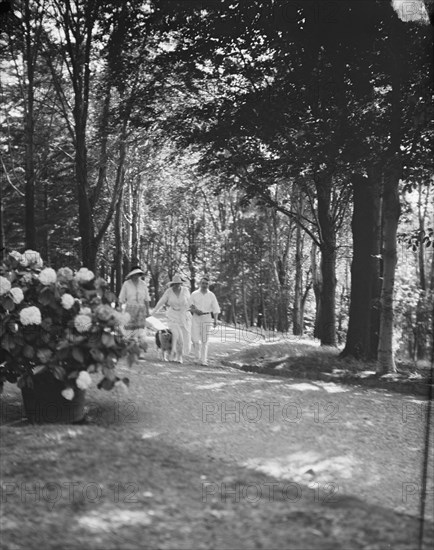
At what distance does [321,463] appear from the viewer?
552 centimetres

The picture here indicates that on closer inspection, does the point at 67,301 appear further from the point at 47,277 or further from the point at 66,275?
the point at 66,275

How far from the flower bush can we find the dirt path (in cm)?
97

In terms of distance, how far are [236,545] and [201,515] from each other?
0.46 m

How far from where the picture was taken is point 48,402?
643cm

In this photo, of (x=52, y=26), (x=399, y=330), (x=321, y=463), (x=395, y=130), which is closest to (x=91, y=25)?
(x=52, y=26)

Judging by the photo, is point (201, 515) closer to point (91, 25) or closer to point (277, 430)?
point (277, 430)

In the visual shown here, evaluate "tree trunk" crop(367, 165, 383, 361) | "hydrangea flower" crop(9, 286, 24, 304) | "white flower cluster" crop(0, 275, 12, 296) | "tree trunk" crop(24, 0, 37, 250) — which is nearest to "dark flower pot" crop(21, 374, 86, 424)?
"hydrangea flower" crop(9, 286, 24, 304)

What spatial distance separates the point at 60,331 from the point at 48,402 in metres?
0.86

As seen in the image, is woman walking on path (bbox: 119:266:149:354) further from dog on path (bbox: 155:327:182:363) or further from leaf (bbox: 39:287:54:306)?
leaf (bbox: 39:287:54:306)

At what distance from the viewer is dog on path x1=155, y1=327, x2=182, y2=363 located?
12.0 m

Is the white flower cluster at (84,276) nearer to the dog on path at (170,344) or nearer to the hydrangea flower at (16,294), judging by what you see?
the hydrangea flower at (16,294)

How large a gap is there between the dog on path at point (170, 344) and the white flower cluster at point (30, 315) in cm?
607

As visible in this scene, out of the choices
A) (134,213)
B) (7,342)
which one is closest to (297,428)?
(7,342)

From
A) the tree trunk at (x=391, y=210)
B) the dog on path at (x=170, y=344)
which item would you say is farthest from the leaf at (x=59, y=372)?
the tree trunk at (x=391, y=210)
